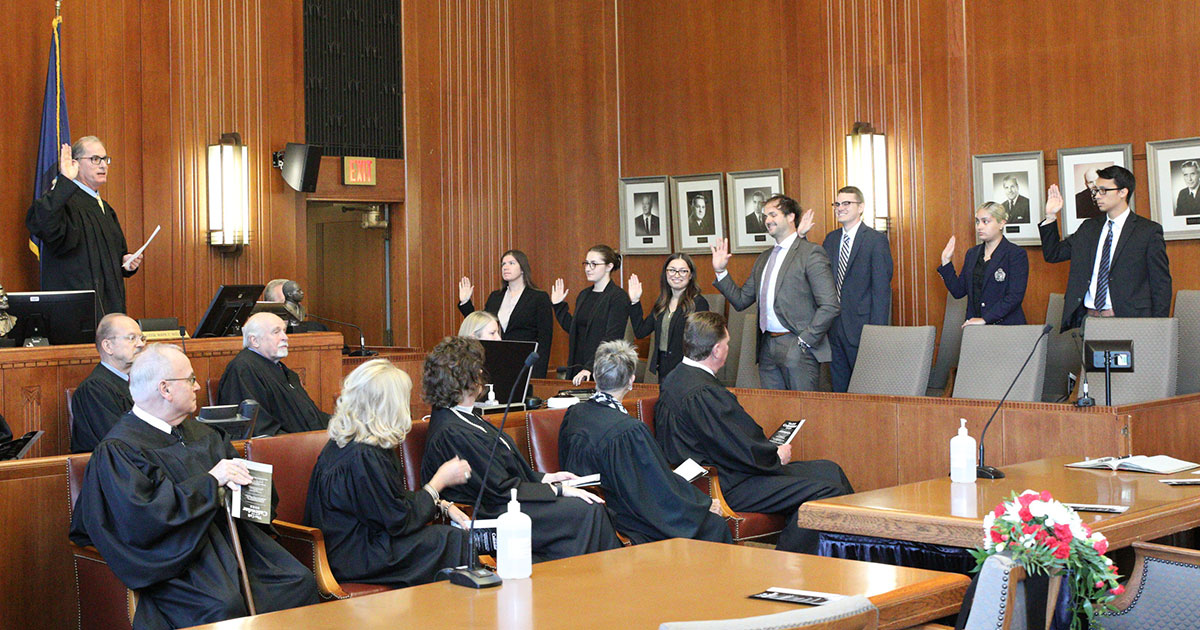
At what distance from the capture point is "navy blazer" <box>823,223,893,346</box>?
324 inches

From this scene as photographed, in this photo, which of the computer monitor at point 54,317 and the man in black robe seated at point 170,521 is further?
the computer monitor at point 54,317

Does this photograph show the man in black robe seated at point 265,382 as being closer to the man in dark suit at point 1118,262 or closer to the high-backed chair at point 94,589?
the high-backed chair at point 94,589

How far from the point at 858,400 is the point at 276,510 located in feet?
11.4

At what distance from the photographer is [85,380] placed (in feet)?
20.0

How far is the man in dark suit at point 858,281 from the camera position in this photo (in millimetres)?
8180

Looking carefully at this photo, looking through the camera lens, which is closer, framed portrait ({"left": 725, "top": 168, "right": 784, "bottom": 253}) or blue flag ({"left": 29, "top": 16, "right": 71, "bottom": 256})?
blue flag ({"left": 29, "top": 16, "right": 71, "bottom": 256})

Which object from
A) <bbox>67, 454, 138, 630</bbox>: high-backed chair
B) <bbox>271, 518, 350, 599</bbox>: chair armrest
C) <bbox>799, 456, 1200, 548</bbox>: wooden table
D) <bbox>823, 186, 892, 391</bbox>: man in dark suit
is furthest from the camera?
<bbox>823, 186, 892, 391</bbox>: man in dark suit

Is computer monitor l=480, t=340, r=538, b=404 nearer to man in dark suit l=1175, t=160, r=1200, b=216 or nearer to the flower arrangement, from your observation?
the flower arrangement

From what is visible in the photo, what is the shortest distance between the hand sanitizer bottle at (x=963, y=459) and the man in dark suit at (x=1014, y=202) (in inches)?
216

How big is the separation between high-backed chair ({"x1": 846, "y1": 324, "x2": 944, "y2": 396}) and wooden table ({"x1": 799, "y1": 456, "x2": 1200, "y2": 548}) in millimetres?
2248

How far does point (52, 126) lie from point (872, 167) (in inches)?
252

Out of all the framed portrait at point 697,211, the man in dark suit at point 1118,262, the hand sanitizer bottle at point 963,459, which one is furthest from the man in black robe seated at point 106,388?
the framed portrait at point 697,211

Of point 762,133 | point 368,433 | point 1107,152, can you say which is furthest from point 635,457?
point 762,133

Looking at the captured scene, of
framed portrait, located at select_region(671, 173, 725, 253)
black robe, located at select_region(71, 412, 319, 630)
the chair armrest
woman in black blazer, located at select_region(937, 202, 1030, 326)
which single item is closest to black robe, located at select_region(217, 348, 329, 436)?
the chair armrest
